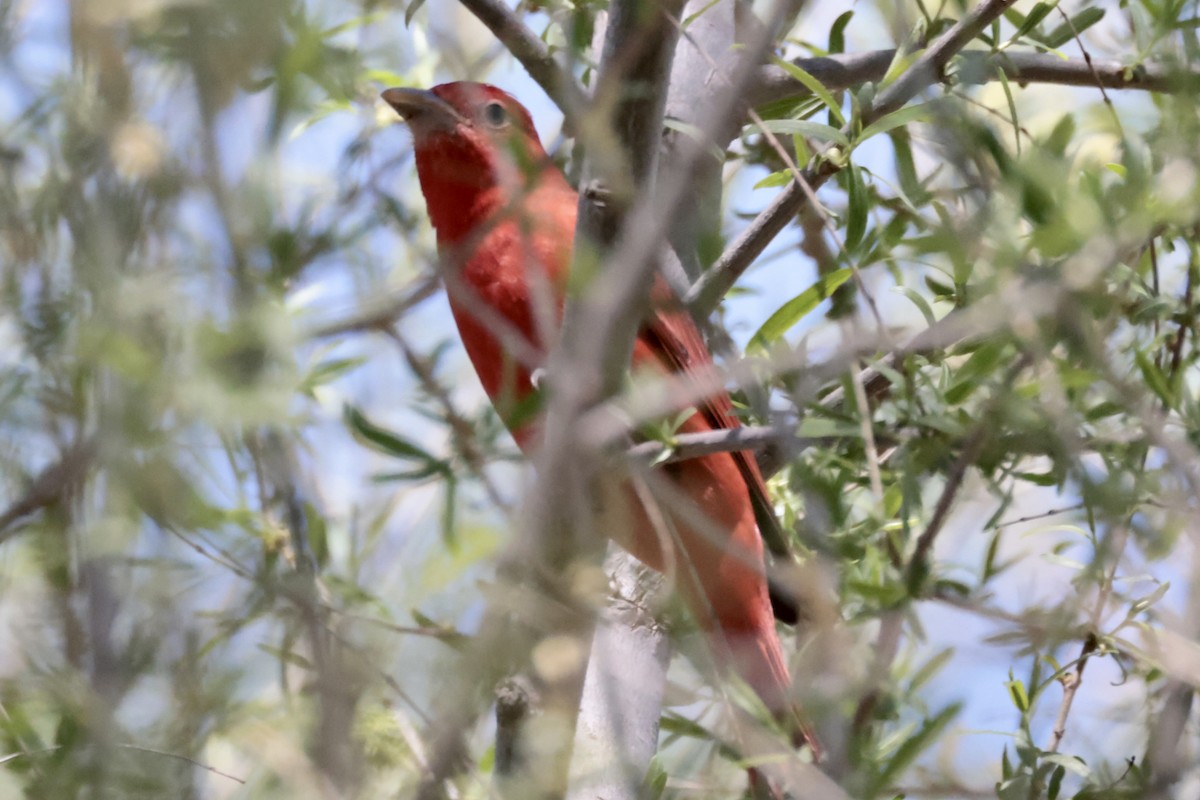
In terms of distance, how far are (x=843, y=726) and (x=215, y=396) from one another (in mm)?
800

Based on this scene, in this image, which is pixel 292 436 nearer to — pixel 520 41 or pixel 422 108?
pixel 520 41

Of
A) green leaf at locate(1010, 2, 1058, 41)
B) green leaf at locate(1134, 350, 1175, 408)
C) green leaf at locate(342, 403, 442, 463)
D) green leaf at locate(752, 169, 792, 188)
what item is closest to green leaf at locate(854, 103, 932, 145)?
green leaf at locate(752, 169, 792, 188)

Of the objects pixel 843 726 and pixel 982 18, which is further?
pixel 982 18

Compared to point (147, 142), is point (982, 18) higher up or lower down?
higher up

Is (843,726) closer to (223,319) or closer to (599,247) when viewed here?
(599,247)

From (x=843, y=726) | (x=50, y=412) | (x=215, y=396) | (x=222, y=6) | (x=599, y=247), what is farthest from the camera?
(x=599, y=247)

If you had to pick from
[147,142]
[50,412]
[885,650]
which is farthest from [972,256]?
[50,412]

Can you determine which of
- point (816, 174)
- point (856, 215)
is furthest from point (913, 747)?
point (816, 174)

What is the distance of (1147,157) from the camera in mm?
1886

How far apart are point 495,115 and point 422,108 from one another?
216mm

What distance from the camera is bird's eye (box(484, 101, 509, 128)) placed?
10.8ft

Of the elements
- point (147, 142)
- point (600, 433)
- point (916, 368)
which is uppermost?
point (916, 368)

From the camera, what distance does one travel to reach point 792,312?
7.43 ft

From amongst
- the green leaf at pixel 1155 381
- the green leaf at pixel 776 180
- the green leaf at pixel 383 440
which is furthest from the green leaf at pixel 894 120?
the green leaf at pixel 383 440
